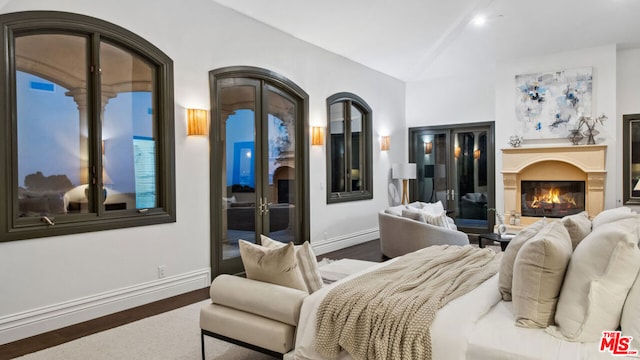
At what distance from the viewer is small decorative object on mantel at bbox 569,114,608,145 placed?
23.1 ft

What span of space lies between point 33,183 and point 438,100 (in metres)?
7.38

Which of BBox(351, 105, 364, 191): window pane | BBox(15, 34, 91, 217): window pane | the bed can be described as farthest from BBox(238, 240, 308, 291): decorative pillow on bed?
BBox(351, 105, 364, 191): window pane

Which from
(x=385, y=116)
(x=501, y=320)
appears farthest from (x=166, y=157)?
(x=385, y=116)

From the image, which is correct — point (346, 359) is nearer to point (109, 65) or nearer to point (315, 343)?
point (315, 343)

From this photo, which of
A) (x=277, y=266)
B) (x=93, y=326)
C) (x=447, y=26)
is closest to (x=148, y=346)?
A: (x=93, y=326)

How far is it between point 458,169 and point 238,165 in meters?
5.11

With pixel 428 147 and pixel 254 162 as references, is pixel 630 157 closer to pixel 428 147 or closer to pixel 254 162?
pixel 428 147

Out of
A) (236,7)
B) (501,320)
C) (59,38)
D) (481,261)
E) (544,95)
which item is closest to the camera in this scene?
(501,320)

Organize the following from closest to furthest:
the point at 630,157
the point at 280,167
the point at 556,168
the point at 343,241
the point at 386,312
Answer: the point at 386,312 → the point at 280,167 → the point at 630,157 → the point at 343,241 → the point at 556,168

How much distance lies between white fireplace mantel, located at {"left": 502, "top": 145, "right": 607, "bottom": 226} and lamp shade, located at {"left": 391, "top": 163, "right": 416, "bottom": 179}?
65.3 inches

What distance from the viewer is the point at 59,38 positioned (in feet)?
12.4

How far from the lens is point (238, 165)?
5469 millimetres

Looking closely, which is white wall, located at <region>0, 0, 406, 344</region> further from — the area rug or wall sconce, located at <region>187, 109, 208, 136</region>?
the area rug

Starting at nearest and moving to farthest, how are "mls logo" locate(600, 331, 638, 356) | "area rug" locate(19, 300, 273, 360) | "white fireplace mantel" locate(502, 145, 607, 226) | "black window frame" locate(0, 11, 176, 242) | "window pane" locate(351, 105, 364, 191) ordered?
"mls logo" locate(600, 331, 638, 356) < "area rug" locate(19, 300, 273, 360) < "black window frame" locate(0, 11, 176, 242) < "white fireplace mantel" locate(502, 145, 607, 226) < "window pane" locate(351, 105, 364, 191)
